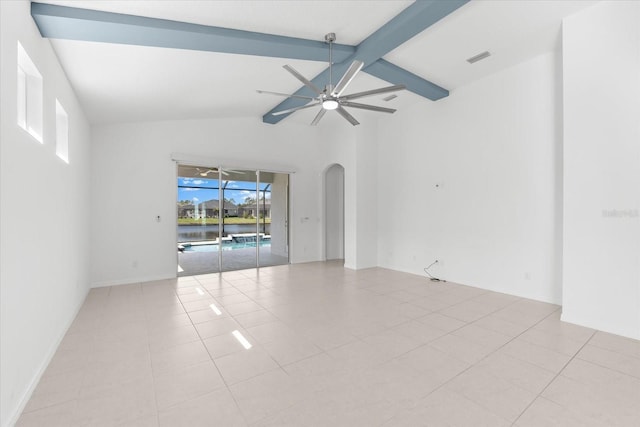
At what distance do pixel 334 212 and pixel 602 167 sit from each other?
581cm

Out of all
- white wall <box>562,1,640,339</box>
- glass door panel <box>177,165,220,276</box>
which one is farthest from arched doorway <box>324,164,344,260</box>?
white wall <box>562,1,640,339</box>

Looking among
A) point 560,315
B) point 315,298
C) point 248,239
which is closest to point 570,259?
point 560,315

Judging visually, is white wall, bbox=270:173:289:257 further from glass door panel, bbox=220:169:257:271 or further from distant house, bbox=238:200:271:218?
glass door panel, bbox=220:169:257:271

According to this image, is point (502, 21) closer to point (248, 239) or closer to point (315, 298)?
point (315, 298)

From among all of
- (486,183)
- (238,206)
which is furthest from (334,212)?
(486,183)

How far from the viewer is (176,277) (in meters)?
5.92

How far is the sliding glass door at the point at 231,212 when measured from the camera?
6500mm

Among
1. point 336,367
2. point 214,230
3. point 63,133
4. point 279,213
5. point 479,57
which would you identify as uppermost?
point 479,57

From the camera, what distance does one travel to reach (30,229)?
219 cm

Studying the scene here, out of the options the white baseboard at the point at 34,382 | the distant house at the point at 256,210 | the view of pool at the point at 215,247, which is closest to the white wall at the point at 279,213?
the distant house at the point at 256,210

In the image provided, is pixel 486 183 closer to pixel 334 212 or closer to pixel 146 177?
pixel 334 212

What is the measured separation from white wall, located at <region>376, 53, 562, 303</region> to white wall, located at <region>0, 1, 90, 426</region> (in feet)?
18.7

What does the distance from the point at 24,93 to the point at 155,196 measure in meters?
3.50

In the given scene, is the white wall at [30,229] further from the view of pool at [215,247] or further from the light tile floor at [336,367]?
the view of pool at [215,247]
